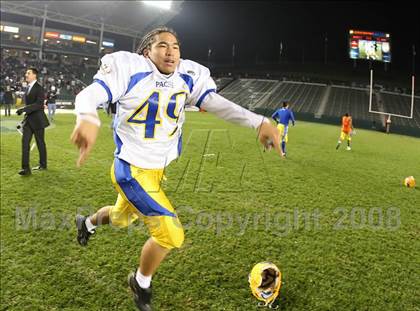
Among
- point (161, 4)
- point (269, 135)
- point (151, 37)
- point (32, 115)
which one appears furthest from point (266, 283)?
point (161, 4)

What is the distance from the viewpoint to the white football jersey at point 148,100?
6.46 feet

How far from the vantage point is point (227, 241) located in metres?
4.09

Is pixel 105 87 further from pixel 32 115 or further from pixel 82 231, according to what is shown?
pixel 32 115

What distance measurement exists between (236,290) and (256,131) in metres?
1.79

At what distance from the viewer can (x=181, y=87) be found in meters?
2.19

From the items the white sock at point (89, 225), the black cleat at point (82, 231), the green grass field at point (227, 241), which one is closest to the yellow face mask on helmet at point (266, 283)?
the green grass field at point (227, 241)

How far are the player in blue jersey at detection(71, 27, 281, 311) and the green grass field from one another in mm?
906

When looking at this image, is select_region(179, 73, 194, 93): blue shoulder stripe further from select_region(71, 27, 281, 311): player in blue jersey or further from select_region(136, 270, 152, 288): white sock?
select_region(136, 270, 152, 288): white sock

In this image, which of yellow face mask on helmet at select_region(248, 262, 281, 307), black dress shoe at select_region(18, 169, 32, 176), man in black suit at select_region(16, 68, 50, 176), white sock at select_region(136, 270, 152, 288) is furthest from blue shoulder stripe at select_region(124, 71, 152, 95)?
black dress shoe at select_region(18, 169, 32, 176)

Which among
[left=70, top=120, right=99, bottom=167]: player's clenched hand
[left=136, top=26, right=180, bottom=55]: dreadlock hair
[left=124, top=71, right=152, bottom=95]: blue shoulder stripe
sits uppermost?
[left=136, top=26, right=180, bottom=55]: dreadlock hair

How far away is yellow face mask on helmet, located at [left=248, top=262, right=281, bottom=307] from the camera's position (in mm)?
2760

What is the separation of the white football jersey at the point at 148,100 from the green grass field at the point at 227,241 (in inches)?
56.4

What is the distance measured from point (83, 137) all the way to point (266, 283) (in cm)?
211

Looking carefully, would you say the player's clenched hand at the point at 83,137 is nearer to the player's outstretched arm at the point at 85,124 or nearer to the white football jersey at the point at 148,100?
the player's outstretched arm at the point at 85,124
